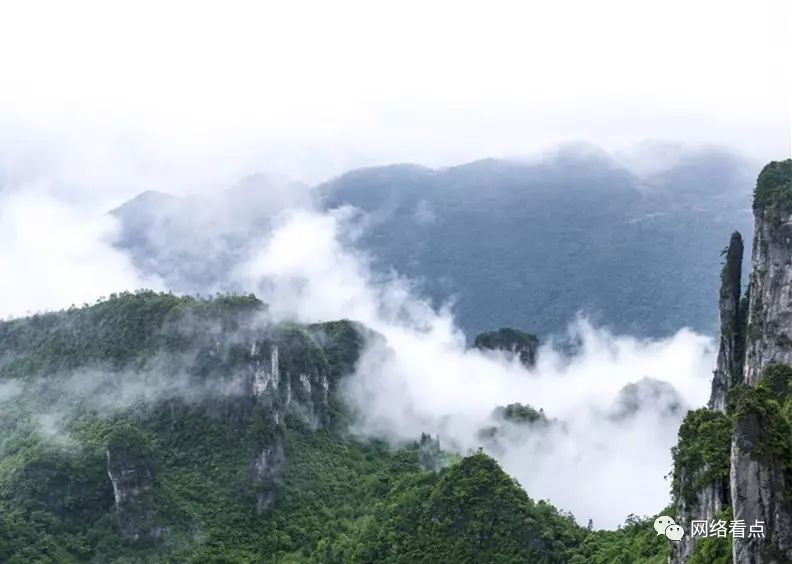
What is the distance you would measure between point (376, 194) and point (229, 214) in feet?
98.4

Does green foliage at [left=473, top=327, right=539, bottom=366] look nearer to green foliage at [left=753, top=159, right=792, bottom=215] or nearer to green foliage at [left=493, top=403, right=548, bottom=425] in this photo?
green foliage at [left=493, top=403, right=548, bottom=425]

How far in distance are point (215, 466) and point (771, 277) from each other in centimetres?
4023

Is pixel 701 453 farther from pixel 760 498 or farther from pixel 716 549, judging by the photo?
pixel 760 498

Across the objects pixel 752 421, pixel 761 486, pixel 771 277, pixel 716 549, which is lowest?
pixel 716 549

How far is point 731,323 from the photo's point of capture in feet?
181

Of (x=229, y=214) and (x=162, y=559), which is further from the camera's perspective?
(x=229, y=214)

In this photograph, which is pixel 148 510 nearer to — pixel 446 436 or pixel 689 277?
pixel 446 436

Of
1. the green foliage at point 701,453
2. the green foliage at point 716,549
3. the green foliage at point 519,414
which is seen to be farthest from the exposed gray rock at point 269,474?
the green foliage at point 716,549

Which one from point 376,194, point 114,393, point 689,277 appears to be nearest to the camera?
point 114,393

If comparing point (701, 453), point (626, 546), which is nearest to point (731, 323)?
point (626, 546)

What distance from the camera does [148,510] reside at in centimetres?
6091

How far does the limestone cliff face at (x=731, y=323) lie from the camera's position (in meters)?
55.0

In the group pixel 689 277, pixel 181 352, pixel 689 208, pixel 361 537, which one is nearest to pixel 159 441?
pixel 181 352

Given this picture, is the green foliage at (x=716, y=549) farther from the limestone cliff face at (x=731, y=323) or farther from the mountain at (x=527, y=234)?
the mountain at (x=527, y=234)
